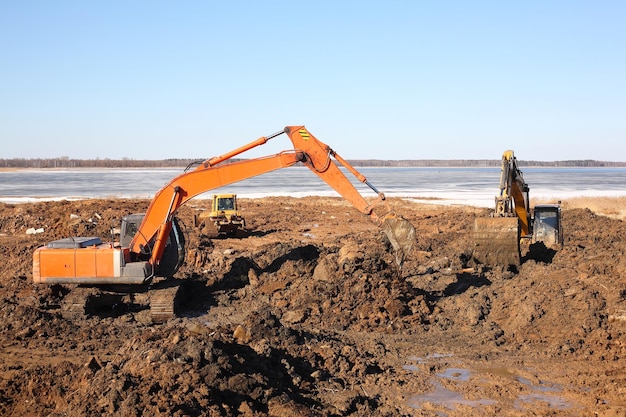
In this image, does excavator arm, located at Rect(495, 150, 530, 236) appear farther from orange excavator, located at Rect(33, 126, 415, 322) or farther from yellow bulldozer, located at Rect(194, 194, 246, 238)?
yellow bulldozer, located at Rect(194, 194, 246, 238)

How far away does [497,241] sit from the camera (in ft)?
60.8

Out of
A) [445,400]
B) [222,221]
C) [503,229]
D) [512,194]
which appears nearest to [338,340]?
[445,400]

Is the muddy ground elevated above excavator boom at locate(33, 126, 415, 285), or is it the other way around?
excavator boom at locate(33, 126, 415, 285)

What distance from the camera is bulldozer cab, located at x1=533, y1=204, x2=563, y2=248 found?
21.8m

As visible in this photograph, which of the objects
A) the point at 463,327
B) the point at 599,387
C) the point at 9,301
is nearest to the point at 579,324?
the point at 463,327

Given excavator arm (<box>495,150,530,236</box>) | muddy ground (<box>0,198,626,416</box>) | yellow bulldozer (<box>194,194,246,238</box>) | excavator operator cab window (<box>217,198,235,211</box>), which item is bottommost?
muddy ground (<box>0,198,626,416</box>)

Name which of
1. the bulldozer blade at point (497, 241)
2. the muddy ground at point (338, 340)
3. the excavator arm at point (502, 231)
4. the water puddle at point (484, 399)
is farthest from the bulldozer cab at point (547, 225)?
the water puddle at point (484, 399)

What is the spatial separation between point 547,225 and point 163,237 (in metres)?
12.2

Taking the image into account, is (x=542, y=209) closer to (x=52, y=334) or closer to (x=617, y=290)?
(x=617, y=290)

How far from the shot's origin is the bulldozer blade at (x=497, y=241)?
18188mm

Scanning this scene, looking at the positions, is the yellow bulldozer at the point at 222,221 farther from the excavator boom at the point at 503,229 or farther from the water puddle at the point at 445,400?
the water puddle at the point at 445,400

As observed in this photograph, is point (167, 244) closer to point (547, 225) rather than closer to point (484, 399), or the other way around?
point (484, 399)

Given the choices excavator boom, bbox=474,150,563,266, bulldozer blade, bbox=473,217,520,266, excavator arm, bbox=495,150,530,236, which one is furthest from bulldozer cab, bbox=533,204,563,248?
bulldozer blade, bbox=473,217,520,266

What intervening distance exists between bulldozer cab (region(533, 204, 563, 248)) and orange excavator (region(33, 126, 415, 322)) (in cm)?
828
